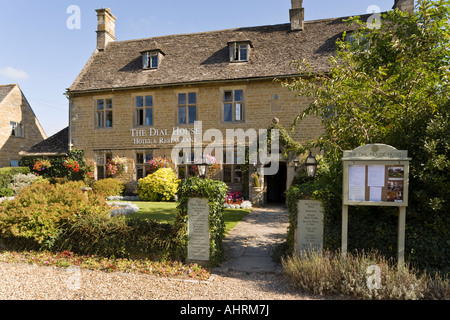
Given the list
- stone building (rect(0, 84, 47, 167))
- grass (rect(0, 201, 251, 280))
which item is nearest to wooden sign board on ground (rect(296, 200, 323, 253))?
grass (rect(0, 201, 251, 280))

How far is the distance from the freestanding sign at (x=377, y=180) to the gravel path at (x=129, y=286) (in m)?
1.59

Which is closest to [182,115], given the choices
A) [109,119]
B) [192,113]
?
[192,113]

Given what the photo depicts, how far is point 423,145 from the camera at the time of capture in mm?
4613

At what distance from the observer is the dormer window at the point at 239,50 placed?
14383 millimetres

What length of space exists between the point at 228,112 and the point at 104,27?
10.4 meters

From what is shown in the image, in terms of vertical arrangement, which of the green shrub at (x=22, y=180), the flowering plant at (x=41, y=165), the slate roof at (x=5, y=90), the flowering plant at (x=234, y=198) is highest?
the slate roof at (x=5, y=90)

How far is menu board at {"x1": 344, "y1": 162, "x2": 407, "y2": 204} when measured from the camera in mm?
4535

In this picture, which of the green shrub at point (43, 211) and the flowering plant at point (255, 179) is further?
the flowering plant at point (255, 179)

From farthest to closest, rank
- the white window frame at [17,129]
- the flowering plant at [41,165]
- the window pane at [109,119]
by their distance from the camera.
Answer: the white window frame at [17,129] < the flowering plant at [41,165] < the window pane at [109,119]

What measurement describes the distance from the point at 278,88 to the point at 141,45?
9494 millimetres

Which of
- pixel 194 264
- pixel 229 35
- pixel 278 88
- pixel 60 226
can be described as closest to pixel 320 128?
pixel 278 88

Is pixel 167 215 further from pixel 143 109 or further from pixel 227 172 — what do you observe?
pixel 143 109

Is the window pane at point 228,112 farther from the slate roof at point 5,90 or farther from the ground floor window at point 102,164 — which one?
the slate roof at point 5,90

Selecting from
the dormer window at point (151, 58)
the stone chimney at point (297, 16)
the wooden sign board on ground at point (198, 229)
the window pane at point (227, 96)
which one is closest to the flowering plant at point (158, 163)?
the window pane at point (227, 96)
